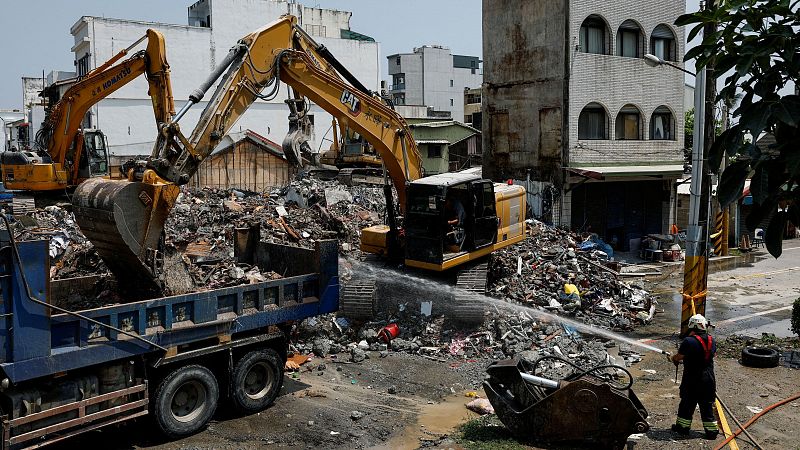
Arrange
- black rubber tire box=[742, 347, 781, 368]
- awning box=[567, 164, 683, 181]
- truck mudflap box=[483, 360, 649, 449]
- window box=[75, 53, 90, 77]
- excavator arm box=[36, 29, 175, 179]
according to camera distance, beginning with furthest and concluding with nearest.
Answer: window box=[75, 53, 90, 77]
awning box=[567, 164, 683, 181]
excavator arm box=[36, 29, 175, 179]
black rubber tire box=[742, 347, 781, 368]
truck mudflap box=[483, 360, 649, 449]

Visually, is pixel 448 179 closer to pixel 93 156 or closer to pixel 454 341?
pixel 454 341

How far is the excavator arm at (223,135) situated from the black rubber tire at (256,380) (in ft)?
5.42

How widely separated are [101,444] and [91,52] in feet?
120

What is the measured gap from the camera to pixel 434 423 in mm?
9328

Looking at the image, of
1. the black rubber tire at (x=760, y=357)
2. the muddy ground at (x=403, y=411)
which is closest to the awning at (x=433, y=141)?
the muddy ground at (x=403, y=411)

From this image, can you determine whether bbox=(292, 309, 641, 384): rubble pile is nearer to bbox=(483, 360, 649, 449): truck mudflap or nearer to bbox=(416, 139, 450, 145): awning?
bbox=(483, 360, 649, 449): truck mudflap

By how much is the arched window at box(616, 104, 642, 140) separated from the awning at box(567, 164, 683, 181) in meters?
1.24

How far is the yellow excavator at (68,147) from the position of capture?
19219mm

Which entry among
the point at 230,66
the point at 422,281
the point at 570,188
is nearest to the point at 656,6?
the point at 570,188

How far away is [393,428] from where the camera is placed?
909cm

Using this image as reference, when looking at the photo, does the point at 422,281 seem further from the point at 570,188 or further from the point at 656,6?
the point at 656,6

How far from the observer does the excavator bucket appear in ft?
29.0

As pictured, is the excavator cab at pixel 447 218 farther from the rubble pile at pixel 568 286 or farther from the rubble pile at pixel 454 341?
the rubble pile at pixel 568 286

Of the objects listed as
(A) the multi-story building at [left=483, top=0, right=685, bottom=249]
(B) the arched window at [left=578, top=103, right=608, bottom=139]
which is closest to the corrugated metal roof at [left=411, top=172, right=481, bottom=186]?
(A) the multi-story building at [left=483, top=0, right=685, bottom=249]
